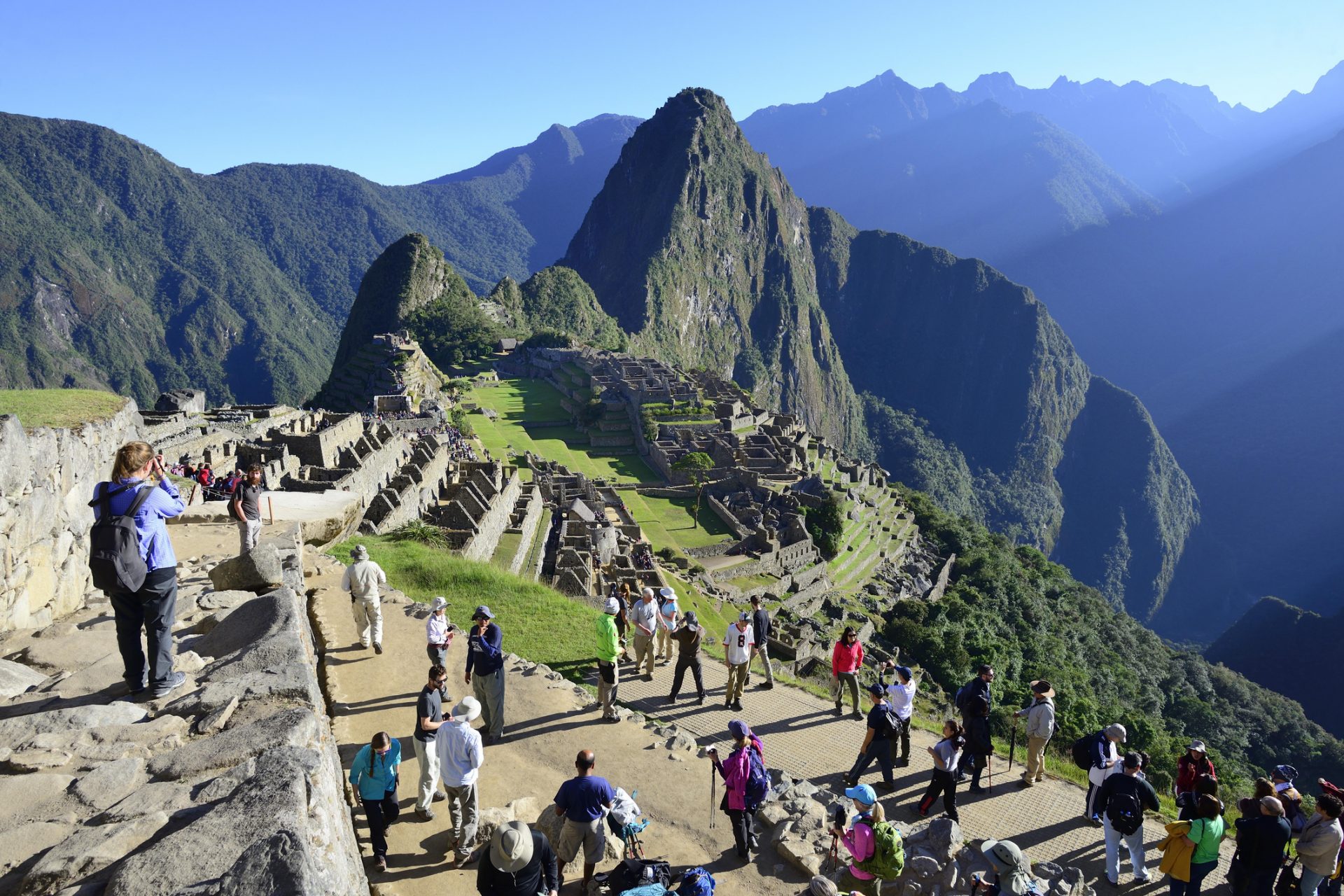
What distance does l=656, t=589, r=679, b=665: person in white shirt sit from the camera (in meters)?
10.5

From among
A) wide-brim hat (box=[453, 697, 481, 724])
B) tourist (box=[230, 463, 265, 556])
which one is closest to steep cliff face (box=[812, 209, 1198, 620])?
tourist (box=[230, 463, 265, 556])

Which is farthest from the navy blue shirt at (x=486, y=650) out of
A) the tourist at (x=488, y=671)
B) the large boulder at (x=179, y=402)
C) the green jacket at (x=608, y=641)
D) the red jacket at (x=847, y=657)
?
the large boulder at (x=179, y=402)

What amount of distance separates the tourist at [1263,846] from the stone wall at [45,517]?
30.9 ft

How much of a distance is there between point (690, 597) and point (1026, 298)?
20152cm

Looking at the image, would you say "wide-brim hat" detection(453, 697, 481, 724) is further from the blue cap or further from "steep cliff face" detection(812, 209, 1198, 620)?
"steep cliff face" detection(812, 209, 1198, 620)

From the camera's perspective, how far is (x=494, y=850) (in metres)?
4.55

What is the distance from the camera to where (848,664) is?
31.8 ft

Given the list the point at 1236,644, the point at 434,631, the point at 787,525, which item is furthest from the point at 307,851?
the point at 1236,644

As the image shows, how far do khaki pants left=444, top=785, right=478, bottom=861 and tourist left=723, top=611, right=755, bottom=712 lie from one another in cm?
428

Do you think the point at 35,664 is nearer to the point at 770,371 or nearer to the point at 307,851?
the point at 307,851

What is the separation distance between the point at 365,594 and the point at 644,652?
3.85 meters

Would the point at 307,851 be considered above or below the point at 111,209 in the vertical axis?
below

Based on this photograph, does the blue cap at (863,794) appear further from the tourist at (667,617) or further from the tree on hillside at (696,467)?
the tree on hillside at (696,467)

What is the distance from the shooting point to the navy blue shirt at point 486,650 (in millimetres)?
7328
